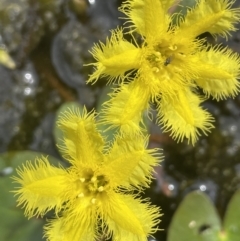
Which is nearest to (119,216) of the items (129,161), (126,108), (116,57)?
(129,161)

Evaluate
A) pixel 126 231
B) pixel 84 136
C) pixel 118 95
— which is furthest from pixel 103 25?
pixel 126 231

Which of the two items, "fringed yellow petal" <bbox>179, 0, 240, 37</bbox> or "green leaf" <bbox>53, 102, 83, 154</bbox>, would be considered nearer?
"fringed yellow petal" <bbox>179, 0, 240, 37</bbox>

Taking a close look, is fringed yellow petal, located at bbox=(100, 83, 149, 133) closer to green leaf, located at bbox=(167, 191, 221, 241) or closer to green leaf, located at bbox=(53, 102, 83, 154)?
green leaf, located at bbox=(53, 102, 83, 154)

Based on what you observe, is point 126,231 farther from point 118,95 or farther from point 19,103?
point 19,103

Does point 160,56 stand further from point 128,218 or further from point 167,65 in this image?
point 128,218

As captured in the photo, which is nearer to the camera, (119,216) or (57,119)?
(119,216)

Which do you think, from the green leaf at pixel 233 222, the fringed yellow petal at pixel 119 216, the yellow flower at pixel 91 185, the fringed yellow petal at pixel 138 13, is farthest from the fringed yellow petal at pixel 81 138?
the green leaf at pixel 233 222

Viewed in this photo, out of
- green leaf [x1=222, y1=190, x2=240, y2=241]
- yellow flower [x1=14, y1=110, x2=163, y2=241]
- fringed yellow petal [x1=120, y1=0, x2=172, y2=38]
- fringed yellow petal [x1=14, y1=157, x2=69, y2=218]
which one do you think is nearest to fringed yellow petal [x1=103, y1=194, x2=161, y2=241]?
yellow flower [x1=14, y1=110, x2=163, y2=241]
